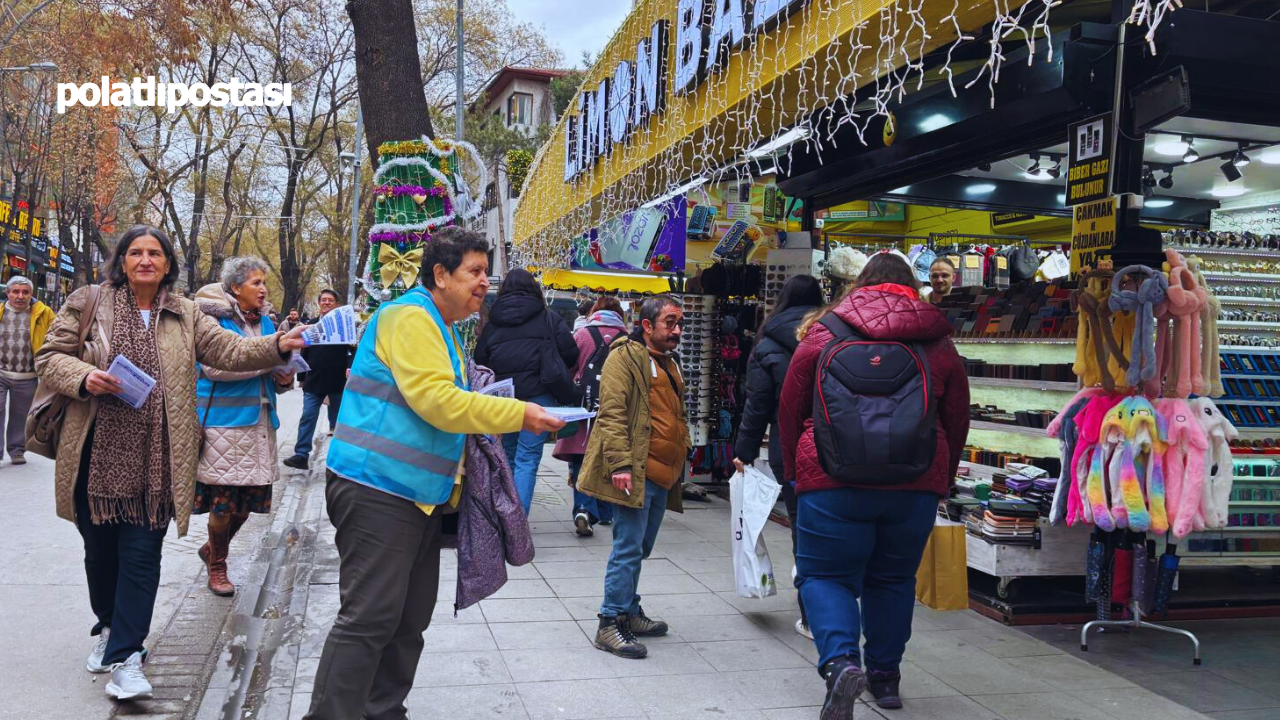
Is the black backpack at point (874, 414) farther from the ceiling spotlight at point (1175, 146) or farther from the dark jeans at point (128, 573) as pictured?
the ceiling spotlight at point (1175, 146)

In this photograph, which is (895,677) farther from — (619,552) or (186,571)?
(186,571)

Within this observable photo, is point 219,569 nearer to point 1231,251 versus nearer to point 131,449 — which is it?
point 131,449

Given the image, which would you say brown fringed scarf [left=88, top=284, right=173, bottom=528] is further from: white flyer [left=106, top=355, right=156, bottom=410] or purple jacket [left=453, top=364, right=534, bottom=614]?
purple jacket [left=453, top=364, right=534, bottom=614]

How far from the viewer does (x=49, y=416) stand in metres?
4.02

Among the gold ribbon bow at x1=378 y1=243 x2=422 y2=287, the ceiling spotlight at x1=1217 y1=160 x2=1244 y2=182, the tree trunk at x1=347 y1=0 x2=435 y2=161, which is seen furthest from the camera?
the ceiling spotlight at x1=1217 y1=160 x2=1244 y2=182

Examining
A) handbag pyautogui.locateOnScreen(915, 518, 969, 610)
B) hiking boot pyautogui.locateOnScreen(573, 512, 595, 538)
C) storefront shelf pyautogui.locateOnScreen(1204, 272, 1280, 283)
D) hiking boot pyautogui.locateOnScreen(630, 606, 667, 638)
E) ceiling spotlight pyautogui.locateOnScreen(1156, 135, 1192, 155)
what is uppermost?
ceiling spotlight pyautogui.locateOnScreen(1156, 135, 1192, 155)

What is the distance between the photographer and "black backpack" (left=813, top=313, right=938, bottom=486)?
3635mm

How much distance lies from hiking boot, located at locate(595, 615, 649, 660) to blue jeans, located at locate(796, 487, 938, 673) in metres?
1.02

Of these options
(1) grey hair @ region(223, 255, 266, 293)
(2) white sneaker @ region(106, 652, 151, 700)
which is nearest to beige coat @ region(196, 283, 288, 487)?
(1) grey hair @ region(223, 255, 266, 293)

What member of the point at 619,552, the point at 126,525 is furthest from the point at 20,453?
the point at 619,552

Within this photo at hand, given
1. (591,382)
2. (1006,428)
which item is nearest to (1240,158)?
(1006,428)

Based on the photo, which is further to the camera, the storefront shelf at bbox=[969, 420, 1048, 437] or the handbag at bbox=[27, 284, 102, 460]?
the storefront shelf at bbox=[969, 420, 1048, 437]

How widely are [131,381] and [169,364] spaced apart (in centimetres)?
26

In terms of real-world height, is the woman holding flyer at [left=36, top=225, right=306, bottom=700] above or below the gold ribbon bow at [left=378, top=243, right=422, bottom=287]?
below
